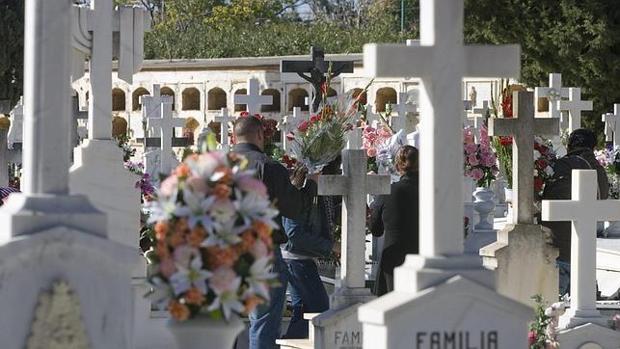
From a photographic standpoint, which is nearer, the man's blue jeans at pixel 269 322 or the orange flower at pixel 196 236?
the orange flower at pixel 196 236

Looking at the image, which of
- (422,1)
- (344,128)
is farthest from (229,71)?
(422,1)

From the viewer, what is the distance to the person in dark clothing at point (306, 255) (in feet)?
36.4

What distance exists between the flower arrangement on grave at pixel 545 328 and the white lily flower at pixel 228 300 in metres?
3.04

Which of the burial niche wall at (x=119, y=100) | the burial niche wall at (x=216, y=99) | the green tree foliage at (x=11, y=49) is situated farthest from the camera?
the burial niche wall at (x=119, y=100)

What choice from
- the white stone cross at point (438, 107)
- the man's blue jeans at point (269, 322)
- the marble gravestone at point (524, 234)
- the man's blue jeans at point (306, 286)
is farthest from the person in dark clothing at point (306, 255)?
the white stone cross at point (438, 107)

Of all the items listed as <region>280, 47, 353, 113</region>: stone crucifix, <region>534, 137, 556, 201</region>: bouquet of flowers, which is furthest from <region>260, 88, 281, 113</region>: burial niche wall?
<region>534, 137, 556, 201</region>: bouquet of flowers

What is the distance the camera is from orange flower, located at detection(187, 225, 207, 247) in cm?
689

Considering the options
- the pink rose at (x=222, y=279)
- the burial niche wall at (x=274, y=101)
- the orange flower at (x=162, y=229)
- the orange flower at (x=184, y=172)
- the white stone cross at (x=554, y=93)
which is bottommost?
the pink rose at (x=222, y=279)

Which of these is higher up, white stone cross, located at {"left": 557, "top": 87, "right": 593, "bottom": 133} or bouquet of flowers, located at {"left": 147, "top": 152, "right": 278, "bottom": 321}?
white stone cross, located at {"left": 557, "top": 87, "right": 593, "bottom": 133}

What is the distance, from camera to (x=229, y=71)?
4372 centimetres

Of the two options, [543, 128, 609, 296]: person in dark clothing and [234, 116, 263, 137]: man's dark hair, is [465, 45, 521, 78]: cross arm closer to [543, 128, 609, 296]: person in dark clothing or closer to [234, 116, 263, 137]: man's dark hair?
[234, 116, 263, 137]: man's dark hair

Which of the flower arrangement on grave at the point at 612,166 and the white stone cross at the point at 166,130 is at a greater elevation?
the white stone cross at the point at 166,130

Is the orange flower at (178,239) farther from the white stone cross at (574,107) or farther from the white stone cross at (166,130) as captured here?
the white stone cross at (574,107)

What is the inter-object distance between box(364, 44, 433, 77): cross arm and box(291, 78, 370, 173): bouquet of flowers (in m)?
4.35
